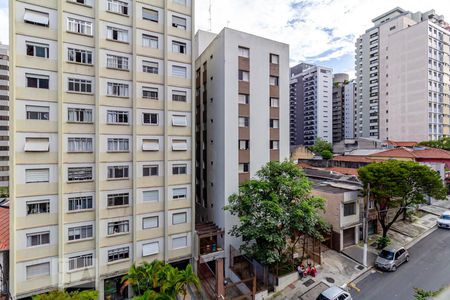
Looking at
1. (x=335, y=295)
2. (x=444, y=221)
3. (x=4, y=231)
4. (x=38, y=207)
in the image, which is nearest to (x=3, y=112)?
(x=4, y=231)

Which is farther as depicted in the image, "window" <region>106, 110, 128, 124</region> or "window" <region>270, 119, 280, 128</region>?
"window" <region>270, 119, 280, 128</region>

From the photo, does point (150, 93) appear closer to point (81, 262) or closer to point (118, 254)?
point (118, 254)

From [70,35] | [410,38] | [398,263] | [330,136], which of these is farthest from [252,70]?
[330,136]

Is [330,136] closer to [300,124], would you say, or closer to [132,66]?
[300,124]

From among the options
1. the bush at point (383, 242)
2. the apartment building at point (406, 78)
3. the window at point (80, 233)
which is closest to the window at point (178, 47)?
the window at point (80, 233)

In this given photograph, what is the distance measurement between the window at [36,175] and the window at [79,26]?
35.9ft

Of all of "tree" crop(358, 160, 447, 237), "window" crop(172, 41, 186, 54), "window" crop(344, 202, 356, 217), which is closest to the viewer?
"window" crop(172, 41, 186, 54)

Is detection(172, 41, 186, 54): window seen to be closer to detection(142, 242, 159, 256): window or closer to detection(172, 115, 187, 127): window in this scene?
detection(172, 115, 187, 127): window

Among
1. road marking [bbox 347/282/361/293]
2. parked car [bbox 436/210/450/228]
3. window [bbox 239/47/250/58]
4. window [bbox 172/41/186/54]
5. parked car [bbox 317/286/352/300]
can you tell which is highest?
window [bbox 239/47/250/58]

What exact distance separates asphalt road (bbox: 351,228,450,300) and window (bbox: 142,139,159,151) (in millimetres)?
20571

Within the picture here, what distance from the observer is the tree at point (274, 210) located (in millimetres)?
19547

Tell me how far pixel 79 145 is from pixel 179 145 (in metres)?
8.02

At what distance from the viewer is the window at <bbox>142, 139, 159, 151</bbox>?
21438 mm

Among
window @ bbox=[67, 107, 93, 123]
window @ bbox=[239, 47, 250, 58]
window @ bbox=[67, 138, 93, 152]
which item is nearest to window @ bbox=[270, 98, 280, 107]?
window @ bbox=[239, 47, 250, 58]
